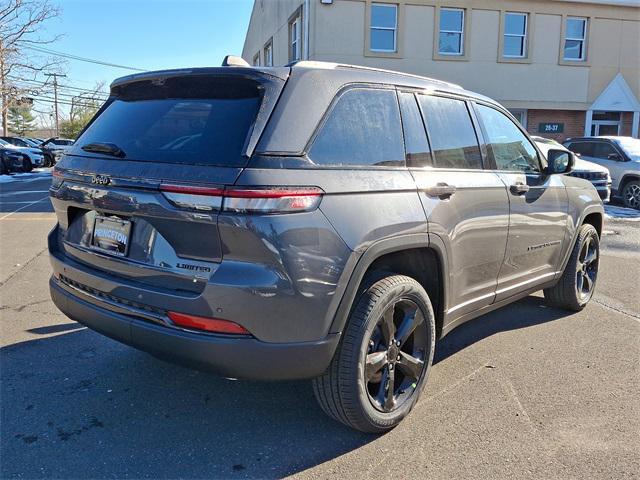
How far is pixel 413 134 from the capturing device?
3.20 m

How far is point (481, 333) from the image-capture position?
4.60 m

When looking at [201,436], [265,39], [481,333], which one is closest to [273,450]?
[201,436]

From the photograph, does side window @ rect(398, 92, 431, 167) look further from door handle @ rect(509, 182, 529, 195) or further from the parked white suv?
the parked white suv

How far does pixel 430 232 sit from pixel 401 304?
441 mm

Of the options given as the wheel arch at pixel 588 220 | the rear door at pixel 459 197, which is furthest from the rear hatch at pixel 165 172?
the wheel arch at pixel 588 220

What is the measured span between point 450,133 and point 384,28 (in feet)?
53.7

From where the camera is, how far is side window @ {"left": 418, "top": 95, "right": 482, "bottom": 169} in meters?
3.37

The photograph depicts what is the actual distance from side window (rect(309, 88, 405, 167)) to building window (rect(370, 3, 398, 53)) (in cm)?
1643

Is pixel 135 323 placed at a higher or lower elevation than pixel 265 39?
lower

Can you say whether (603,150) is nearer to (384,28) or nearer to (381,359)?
(384,28)

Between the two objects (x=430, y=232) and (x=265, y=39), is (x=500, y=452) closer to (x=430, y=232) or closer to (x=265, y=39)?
(x=430, y=232)

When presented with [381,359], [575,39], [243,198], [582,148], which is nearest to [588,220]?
[381,359]

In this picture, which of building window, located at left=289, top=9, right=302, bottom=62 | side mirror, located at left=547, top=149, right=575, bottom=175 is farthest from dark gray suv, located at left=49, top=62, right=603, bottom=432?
building window, located at left=289, top=9, right=302, bottom=62

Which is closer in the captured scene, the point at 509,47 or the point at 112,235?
the point at 112,235
